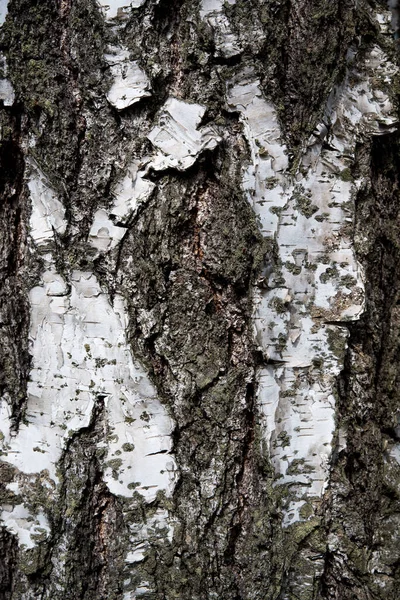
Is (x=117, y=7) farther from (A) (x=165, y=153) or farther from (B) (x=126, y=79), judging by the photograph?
(A) (x=165, y=153)

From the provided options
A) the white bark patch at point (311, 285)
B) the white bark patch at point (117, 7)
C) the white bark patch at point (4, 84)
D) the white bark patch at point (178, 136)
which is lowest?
the white bark patch at point (311, 285)

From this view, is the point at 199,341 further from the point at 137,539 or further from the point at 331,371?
the point at 137,539

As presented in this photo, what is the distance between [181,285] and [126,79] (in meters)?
0.40

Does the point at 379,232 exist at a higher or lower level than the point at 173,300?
higher

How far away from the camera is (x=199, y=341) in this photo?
1.11 meters

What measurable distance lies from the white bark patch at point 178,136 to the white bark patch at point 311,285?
143 millimetres

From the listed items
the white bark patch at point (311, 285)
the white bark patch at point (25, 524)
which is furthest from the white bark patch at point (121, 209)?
the white bark patch at point (25, 524)

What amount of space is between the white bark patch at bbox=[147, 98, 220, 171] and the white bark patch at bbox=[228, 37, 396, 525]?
143 mm

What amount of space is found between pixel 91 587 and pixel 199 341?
1.74 ft

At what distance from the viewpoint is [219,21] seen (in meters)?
1.07

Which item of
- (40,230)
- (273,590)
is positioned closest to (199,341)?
(40,230)

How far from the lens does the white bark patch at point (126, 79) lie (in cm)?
107

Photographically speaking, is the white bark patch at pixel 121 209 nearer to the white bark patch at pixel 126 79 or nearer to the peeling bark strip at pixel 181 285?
the peeling bark strip at pixel 181 285

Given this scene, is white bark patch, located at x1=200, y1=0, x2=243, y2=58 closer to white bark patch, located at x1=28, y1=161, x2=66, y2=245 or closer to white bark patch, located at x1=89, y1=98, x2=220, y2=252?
white bark patch, located at x1=89, y1=98, x2=220, y2=252
